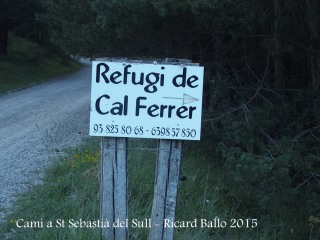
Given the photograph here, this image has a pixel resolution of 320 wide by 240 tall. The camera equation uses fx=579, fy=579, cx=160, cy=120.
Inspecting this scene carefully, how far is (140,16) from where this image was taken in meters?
7.80

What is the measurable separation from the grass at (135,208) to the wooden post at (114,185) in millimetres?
245

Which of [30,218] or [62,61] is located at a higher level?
Result: [62,61]

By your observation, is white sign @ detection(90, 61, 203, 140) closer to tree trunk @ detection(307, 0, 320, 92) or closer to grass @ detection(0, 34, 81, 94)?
tree trunk @ detection(307, 0, 320, 92)

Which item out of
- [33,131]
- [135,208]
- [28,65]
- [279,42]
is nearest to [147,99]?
[135,208]

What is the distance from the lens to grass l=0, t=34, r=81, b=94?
2925cm

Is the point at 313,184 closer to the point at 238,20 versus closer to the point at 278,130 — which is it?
the point at 278,130

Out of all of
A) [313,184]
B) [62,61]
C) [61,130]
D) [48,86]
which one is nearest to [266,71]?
[313,184]

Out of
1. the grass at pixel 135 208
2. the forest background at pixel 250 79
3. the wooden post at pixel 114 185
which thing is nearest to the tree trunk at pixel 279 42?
the forest background at pixel 250 79

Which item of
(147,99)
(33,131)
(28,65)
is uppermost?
(28,65)

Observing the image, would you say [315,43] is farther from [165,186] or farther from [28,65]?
[28,65]

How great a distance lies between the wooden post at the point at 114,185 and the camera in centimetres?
472

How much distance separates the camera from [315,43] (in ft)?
27.9

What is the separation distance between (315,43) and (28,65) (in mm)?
29709

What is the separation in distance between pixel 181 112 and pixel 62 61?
117ft
